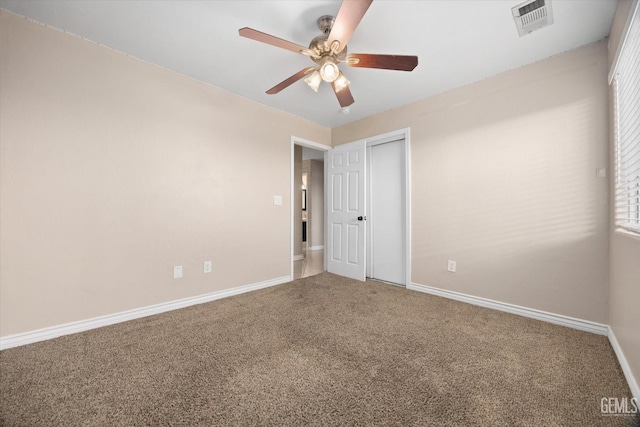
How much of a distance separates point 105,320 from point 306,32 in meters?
2.90

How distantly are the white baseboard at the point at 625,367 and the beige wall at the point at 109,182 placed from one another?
3.08m

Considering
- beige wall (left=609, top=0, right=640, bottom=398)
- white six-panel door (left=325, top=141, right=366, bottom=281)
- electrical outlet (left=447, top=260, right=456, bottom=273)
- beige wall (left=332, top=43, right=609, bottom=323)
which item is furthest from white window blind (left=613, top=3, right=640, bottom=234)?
white six-panel door (left=325, top=141, right=366, bottom=281)

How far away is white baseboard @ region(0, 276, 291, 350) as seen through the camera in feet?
5.80

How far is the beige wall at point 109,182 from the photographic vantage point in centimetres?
179

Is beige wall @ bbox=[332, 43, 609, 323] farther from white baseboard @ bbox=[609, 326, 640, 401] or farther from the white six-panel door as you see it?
the white six-panel door

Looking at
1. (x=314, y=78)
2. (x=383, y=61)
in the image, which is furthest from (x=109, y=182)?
(x=383, y=61)

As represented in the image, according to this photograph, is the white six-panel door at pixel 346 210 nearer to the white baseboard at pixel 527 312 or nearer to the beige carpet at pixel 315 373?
the white baseboard at pixel 527 312

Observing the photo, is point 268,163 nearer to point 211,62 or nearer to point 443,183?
point 211,62

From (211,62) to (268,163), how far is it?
50.2 inches

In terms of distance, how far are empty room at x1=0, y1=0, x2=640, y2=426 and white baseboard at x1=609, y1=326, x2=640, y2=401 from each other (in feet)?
0.07

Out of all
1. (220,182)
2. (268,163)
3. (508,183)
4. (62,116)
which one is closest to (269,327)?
(220,182)

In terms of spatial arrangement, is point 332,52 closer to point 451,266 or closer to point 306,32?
point 306,32

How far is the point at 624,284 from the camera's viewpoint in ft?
5.07

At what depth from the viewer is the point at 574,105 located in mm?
2088
